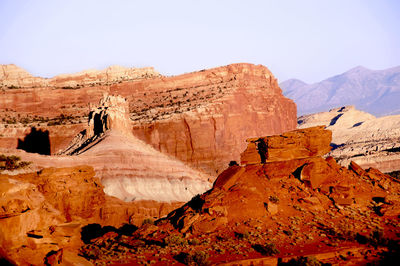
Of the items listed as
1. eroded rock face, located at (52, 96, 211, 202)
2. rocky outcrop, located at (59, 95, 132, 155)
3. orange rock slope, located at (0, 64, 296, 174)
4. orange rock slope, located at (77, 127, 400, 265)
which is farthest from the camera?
orange rock slope, located at (0, 64, 296, 174)

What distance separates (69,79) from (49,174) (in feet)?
Result: 307

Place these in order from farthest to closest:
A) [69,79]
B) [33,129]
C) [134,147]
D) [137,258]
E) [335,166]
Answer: [69,79]
[33,129]
[134,147]
[335,166]
[137,258]

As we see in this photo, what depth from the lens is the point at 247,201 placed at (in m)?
22.3

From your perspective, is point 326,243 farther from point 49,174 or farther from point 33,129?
point 33,129

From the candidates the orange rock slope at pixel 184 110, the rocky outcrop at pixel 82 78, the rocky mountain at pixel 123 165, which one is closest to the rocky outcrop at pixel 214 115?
the orange rock slope at pixel 184 110

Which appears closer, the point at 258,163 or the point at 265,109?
the point at 258,163

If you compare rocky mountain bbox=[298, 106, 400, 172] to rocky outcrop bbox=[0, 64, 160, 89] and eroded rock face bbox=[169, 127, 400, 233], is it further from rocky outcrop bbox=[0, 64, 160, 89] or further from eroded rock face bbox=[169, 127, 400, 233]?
eroded rock face bbox=[169, 127, 400, 233]

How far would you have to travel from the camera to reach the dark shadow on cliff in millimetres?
97000

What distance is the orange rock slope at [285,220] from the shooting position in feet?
62.3

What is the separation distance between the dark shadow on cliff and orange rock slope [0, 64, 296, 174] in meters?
1.10

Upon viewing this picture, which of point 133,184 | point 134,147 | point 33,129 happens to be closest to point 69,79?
point 33,129

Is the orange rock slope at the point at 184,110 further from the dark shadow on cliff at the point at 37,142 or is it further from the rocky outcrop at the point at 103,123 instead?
the rocky outcrop at the point at 103,123

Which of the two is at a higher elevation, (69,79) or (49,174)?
(69,79)

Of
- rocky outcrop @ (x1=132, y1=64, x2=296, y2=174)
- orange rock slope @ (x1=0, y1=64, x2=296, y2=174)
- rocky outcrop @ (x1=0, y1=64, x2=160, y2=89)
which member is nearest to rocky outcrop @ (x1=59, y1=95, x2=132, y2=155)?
rocky outcrop @ (x1=132, y1=64, x2=296, y2=174)
